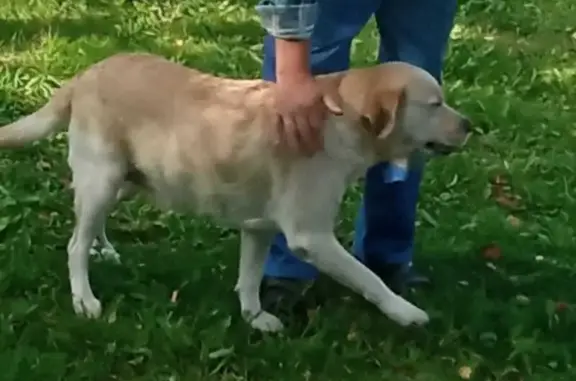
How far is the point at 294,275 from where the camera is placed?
428 centimetres

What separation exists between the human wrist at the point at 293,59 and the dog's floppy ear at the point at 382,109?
19 cm

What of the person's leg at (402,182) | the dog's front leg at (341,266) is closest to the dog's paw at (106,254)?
the person's leg at (402,182)

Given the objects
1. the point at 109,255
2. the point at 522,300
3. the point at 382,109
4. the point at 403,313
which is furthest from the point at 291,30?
the point at 522,300

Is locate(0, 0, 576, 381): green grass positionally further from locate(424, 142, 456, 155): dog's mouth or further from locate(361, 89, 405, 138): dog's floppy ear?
locate(361, 89, 405, 138): dog's floppy ear

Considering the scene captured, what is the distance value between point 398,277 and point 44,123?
1.28 meters

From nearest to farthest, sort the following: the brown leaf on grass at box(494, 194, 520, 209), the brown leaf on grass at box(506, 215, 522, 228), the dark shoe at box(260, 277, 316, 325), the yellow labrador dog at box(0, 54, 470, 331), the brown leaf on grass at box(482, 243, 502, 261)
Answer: the yellow labrador dog at box(0, 54, 470, 331) → the dark shoe at box(260, 277, 316, 325) → the brown leaf on grass at box(482, 243, 502, 261) → the brown leaf on grass at box(506, 215, 522, 228) → the brown leaf on grass at box(494, 194, 520, 209)

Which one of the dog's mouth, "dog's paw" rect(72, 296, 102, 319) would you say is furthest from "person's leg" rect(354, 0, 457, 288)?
"dog's paw" rect(72, 296, 102, 319)

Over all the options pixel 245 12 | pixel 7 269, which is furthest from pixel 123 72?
pixel 245 12

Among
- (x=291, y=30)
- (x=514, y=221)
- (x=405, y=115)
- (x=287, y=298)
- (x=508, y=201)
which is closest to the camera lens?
(x=291, y=30)

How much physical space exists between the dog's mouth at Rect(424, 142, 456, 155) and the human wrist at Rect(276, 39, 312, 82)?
424 millimetres

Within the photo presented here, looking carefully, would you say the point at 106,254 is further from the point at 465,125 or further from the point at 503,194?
the point at 503,194

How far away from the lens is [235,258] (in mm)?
4562

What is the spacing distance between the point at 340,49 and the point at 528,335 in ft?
3.58

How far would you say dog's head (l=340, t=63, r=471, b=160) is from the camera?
364 centimetres
